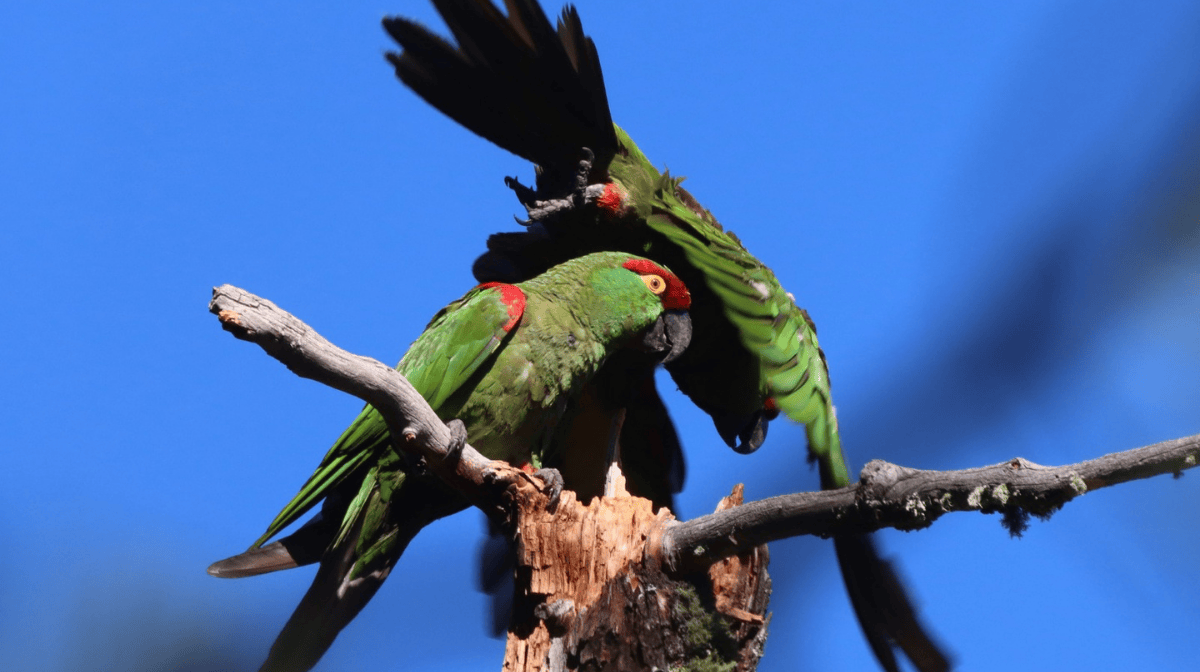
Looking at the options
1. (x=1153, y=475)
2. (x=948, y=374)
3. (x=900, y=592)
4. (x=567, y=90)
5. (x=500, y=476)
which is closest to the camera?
(x=948, y=374)

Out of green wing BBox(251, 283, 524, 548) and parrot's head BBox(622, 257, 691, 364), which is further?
parrot's head BBox(622, 257, 691, 364)

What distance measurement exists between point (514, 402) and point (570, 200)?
120 centimetres

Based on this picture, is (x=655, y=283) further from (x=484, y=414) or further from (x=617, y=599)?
(x=617, y=599)

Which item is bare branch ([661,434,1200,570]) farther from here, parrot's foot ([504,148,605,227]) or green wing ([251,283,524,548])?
parrot's foot ([504,148,605,227])

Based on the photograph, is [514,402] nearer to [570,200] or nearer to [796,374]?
[570,200]

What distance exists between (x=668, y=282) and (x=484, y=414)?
50.5 inches

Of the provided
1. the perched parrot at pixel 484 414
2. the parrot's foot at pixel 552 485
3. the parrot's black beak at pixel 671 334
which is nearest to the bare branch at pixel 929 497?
the parrot's foot at pixel 552 485

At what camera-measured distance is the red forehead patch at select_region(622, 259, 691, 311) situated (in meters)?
4.85

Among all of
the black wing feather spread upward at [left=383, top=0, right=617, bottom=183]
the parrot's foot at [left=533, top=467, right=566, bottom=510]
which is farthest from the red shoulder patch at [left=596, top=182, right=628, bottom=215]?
the parrot's foot at [left=533, top=467, right=566, bottom=510]

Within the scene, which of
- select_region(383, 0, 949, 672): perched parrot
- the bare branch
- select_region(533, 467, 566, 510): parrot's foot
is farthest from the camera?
select_region(383, 0, 949, 672): perched parrot

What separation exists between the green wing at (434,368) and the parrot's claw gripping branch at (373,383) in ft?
1.20

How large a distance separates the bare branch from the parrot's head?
5.45 ft

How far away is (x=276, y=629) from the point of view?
12.5 ft

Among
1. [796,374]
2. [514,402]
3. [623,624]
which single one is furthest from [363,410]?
[796,374]
